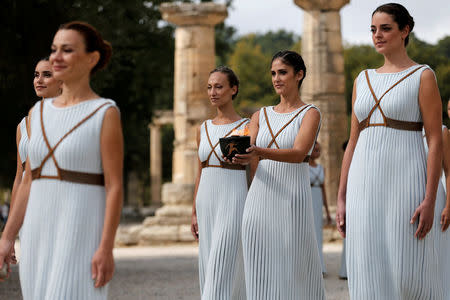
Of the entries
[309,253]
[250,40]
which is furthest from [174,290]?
[250,40]

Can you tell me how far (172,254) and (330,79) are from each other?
8.24 meters

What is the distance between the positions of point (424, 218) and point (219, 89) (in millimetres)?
3216

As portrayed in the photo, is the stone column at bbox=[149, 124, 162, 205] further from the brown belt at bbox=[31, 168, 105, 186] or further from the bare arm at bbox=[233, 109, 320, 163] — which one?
the brown belt at bbox=[31, 168, 105, 186]

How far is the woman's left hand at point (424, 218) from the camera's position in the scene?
16.5 ft

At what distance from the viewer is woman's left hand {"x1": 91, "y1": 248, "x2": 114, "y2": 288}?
3.97 meters

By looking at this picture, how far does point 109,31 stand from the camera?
45.6ft

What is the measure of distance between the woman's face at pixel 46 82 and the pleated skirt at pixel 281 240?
1739 mm

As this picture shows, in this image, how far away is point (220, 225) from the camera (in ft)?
24.6

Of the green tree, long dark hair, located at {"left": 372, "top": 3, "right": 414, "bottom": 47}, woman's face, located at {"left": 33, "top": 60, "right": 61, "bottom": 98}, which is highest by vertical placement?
the green tree

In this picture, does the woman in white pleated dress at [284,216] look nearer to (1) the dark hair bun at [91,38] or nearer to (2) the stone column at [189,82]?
(1) the dark hair bun at [91,38]

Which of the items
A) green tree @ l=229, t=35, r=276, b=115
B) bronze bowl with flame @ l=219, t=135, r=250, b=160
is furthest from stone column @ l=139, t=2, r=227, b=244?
green tree @ l=229, t=35, r=276, b=115

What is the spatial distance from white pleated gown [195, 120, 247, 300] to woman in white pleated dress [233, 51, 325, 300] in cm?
92

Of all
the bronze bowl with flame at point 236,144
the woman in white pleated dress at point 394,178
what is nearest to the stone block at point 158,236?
the bronze bowl with flame at point 236,144

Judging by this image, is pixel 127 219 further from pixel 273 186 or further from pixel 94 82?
pixel 273 186
